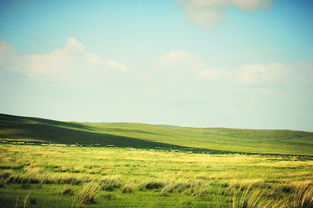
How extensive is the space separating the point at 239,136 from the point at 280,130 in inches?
1348

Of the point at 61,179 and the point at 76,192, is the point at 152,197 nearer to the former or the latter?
the point at 76,192

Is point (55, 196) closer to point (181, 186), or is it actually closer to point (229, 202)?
point (181, 186)

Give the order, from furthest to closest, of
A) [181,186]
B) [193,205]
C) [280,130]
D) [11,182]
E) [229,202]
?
[280,130] → [181,186] → [11,182] → [229,202] → [193,205]

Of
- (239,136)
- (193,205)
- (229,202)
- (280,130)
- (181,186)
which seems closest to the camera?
(193,205)

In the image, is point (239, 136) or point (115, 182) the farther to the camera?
point (239, 136)

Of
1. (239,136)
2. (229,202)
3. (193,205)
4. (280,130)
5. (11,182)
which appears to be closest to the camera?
(193,205)

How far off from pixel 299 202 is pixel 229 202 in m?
2.87

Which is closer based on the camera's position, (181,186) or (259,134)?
(181,186)

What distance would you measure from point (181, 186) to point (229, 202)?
3.01 meters

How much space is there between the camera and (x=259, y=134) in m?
153

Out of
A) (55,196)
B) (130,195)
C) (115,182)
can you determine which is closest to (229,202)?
(130,195)

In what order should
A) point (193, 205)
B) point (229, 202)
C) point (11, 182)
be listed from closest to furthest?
point (193, 205)
point (229, 202)
point (11, 182)

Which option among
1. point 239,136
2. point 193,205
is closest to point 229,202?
point 193,205

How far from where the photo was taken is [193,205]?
32.5 feet
